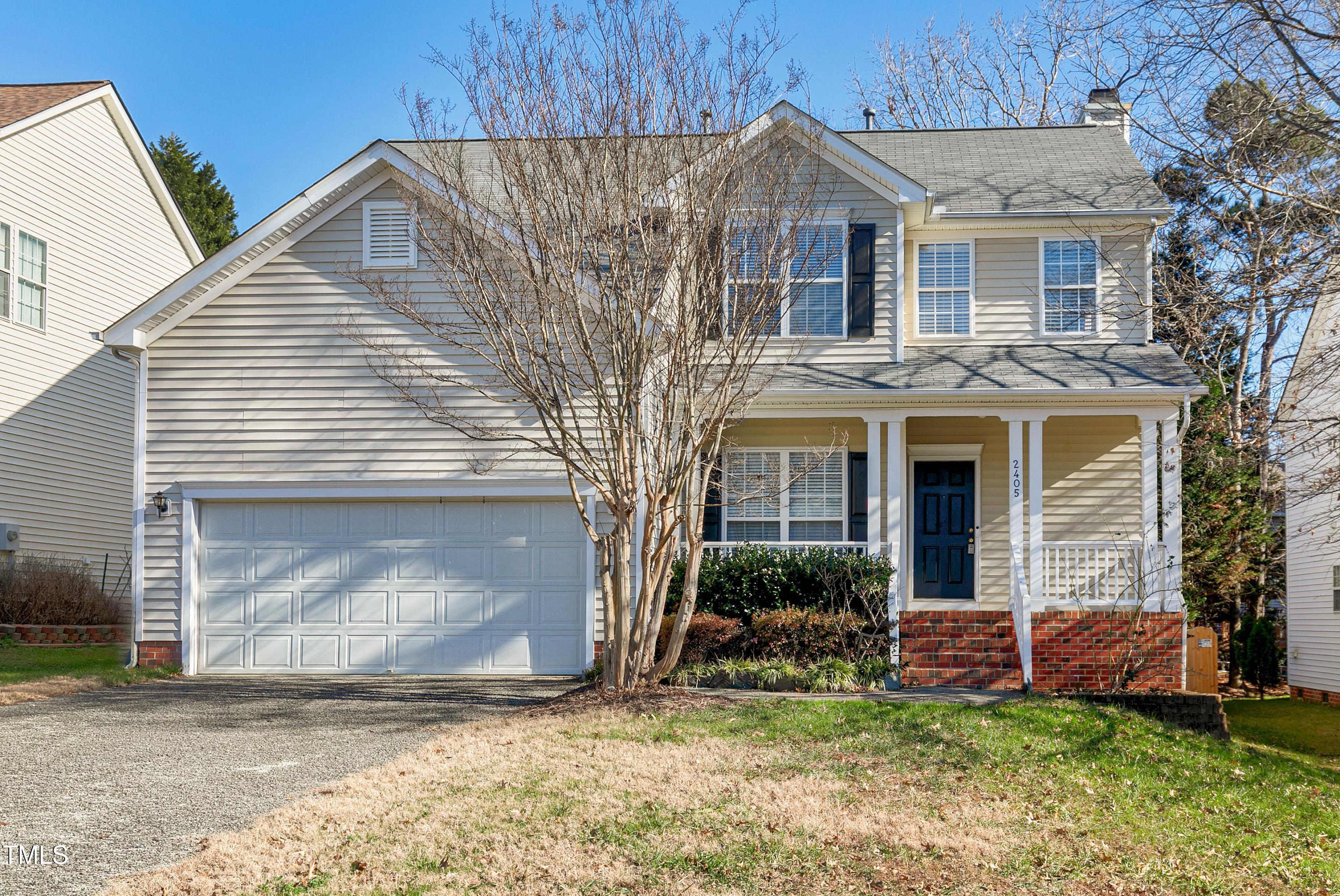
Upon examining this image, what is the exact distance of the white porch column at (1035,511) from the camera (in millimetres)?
13469

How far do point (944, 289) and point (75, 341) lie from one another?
13822 mm

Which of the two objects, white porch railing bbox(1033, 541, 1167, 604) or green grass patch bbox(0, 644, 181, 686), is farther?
white porch railing bbox(1033, 541, 1167, 604)

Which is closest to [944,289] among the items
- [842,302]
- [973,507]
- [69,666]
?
[842,302]

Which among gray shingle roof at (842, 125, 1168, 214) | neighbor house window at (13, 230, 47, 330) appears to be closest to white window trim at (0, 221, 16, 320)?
neighbor house window at (13, 230, 47, 330)

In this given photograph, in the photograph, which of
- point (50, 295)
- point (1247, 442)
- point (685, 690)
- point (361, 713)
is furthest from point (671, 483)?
point (50, 295)

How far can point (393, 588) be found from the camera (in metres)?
13.5

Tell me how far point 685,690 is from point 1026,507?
6.21 meters

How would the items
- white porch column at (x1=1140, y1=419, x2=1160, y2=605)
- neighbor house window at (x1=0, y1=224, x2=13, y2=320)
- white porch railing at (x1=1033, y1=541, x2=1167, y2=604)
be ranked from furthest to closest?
1. neighbor house window at (x1=0, y1=224, x2=13, y2=320)
2. white porch column at (x1=1140, y1=419, x2=1160, y2=605)
3. white porch railing at (x1=1033, y1=541, x2=1167, y2=604)

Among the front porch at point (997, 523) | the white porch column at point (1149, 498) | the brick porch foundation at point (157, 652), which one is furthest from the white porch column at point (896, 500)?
the brick porch foundation at point (157, 652)

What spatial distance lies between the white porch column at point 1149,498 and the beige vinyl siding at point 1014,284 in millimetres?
2125

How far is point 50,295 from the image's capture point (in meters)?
18.1

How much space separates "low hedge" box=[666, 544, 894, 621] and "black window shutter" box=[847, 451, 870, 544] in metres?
1.05

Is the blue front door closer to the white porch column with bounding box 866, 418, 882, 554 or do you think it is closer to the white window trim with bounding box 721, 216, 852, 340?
the white porch column with bounding box 866, 418, 882, 554

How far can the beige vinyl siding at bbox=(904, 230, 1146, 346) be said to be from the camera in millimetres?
15500
